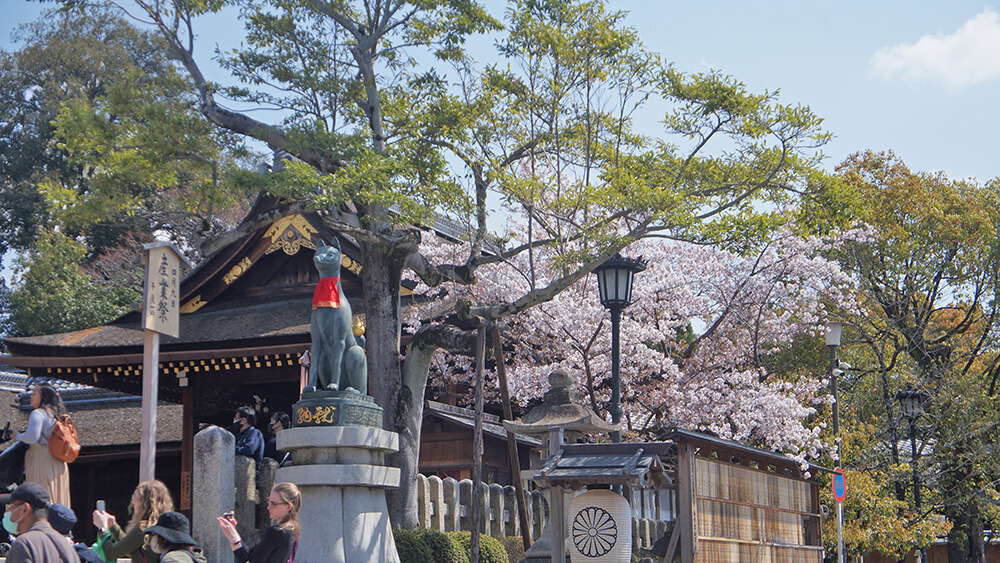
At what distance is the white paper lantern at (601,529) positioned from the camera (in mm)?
9953

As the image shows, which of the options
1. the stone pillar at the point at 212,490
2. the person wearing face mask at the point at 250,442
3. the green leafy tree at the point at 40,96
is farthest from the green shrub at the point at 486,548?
the green leafy tree at the point at 40,96

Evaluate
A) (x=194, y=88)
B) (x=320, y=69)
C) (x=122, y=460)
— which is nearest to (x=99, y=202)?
(x=194, y=88)

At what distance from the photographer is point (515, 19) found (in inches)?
546

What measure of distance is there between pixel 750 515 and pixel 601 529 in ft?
12.3

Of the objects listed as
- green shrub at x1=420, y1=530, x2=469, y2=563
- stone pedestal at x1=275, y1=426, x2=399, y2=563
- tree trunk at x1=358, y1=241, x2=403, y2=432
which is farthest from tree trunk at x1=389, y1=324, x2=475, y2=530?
stone pedestal at x1=275, y1=426, x2=399, y2=563

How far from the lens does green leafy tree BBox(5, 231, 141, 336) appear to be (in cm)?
2769

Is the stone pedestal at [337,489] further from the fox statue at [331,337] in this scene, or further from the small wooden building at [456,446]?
the small wooden building at [456,446]

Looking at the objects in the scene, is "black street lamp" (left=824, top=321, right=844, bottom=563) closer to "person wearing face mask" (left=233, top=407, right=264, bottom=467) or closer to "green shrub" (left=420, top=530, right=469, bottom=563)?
"green shrub" (left=420, top=530, right=469, bottom=563)

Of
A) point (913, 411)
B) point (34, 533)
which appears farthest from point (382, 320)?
point (913, 411)

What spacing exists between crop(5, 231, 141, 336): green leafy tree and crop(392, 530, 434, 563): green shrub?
58.2 feet

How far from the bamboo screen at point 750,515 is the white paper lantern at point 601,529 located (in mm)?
1371

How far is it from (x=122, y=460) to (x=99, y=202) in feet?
26.9

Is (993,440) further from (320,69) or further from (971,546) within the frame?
(320,69)

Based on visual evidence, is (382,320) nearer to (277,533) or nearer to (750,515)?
(750,515)
